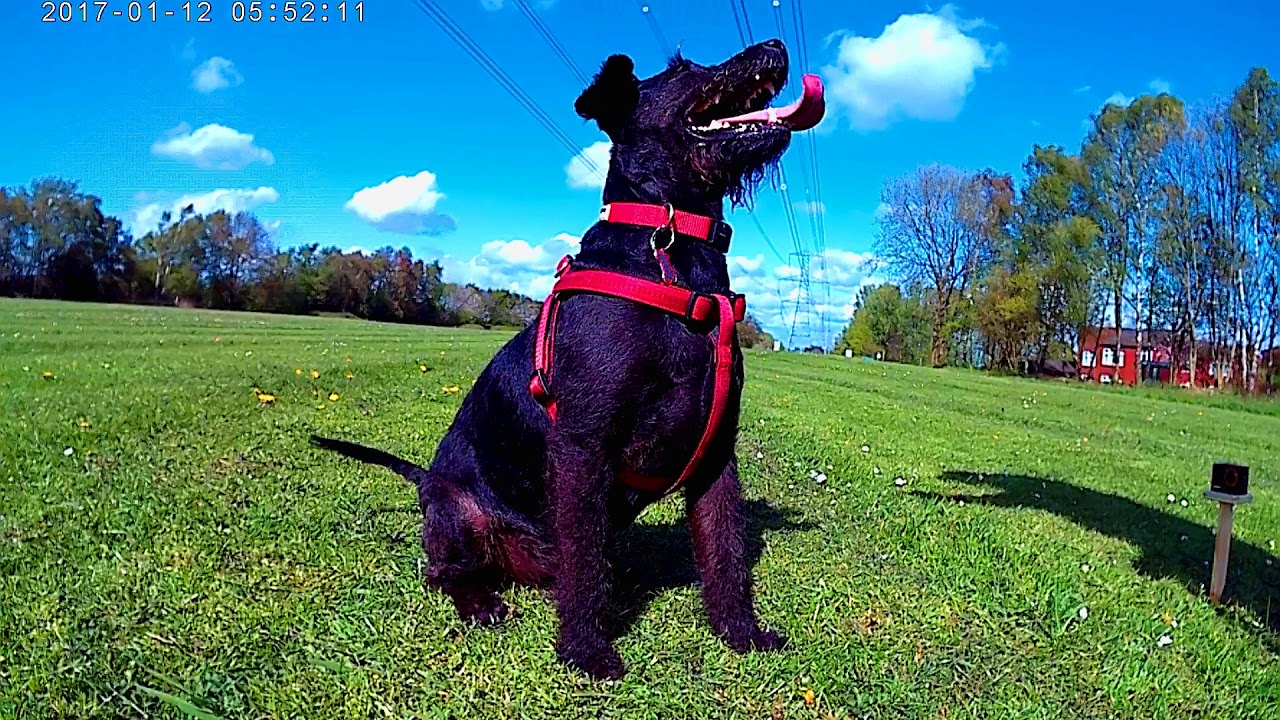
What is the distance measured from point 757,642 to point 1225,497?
8.25ft

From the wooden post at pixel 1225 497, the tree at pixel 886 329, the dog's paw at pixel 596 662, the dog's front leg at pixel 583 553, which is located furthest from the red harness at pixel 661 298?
the tree at pixel 886 329

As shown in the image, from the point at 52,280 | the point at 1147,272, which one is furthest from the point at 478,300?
the point at 1147,272

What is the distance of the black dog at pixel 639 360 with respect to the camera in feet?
9.46

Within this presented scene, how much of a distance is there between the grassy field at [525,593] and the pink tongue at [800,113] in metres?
1.96

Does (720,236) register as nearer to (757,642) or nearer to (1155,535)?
(757,642)

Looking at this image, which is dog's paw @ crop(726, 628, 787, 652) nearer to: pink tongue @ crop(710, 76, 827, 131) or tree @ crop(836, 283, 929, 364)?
pink tongue @ crop(710, 76, 827, 131)

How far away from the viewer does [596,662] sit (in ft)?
9.92

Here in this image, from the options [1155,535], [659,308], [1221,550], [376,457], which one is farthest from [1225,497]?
[376,457]

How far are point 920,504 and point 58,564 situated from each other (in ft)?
15.2

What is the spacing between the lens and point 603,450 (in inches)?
114

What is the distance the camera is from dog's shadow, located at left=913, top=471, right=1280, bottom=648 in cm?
454

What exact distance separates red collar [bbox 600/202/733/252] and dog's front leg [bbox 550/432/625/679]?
0.78 meters

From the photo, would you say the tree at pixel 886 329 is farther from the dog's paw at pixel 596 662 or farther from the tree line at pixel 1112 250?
the dog's paw at pixel 596 662

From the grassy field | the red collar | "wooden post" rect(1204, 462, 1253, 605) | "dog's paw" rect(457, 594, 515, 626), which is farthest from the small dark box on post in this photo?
"dog's paw" rect(457, 594, 515, 626)
